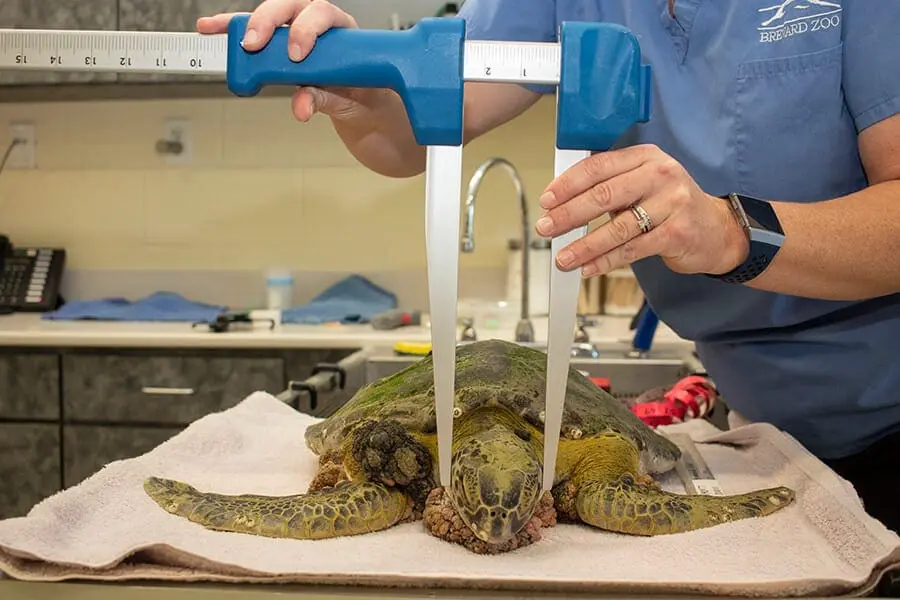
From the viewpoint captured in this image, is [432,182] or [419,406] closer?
[432,182]

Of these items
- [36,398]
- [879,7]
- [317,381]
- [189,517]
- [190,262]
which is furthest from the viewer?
[190,262]

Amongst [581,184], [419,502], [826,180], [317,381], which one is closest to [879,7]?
[826,180]

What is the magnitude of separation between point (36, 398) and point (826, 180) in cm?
A: 204

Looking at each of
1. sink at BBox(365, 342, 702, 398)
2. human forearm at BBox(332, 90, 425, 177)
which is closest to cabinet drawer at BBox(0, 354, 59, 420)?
sink at BBox(365, 342, 702, 398)

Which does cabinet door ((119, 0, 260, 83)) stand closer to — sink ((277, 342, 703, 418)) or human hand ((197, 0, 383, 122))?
sink ((277, 342, 703, 418))

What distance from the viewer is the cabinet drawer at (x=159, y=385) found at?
7.02 ft

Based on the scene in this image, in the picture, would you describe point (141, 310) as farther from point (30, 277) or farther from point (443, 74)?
point (443, 74)

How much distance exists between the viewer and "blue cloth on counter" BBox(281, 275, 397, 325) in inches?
96.2

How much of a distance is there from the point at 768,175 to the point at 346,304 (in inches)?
67.0

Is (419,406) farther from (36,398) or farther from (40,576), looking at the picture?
(36,398)

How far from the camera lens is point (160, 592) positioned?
0.59 metres

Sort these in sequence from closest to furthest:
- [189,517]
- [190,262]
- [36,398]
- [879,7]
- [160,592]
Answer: [160,592] < [189,517] < [879,7] < [36,398] < [190,262]

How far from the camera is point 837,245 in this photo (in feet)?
2.63

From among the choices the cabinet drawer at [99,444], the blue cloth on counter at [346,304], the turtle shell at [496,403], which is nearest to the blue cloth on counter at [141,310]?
the blue cloth on counter at [346,304]
